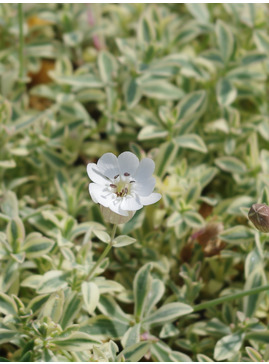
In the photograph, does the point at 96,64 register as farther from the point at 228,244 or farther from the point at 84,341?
the point at 84,341

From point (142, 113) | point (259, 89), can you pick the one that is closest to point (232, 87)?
point (259, 89)

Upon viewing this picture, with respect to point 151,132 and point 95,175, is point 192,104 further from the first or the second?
point 95,175

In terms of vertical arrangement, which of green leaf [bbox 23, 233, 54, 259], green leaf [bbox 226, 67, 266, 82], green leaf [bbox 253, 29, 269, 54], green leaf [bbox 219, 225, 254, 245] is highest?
green leaf [bbox 253, 29, 269, 54]

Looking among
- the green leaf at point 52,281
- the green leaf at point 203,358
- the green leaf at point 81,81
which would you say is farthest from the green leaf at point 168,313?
the green leaf at point 81,81

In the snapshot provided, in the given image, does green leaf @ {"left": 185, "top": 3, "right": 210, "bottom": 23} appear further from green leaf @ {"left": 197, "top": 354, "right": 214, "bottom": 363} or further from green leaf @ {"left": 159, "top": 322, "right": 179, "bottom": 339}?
green leaf @ {"left": 197, "top": 354, "right": 214, "bottom": 363}

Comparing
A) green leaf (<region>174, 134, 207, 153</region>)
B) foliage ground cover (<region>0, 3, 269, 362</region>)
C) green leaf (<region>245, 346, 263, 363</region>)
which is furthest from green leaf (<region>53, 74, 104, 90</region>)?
green leaf (<region>245, 346, 263, 363</region>)

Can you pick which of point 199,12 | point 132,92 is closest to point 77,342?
point 132,92
